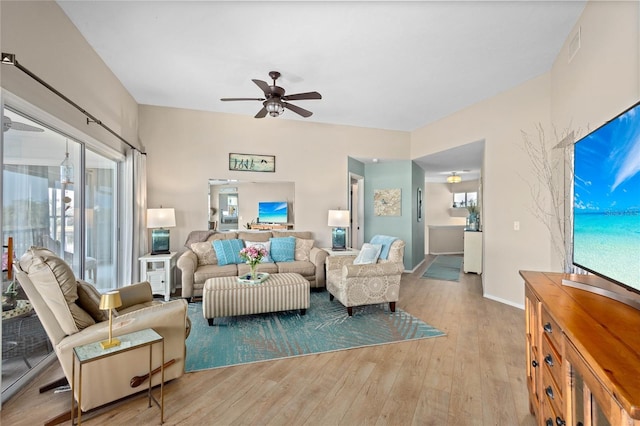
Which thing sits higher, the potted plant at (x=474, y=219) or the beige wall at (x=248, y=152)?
the beige wall at (x=248, y=152)

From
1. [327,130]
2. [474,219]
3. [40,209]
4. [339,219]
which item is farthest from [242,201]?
[474,219]

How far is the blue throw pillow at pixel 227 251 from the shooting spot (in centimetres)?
438

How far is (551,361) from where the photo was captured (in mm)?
1381

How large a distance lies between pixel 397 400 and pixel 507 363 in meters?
1.16

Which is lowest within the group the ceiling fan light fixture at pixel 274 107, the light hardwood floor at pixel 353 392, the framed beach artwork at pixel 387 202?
the light hardwood floor at pixel 353 392

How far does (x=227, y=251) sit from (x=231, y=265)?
25 cm

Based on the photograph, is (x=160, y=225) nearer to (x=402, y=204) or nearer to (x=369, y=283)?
(x=369, y=283)

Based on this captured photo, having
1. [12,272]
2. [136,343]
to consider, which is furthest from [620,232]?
[12,272]

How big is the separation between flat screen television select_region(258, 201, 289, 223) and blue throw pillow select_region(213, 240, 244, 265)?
881 mm

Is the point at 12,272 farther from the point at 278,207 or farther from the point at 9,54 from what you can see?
the point at 278,207

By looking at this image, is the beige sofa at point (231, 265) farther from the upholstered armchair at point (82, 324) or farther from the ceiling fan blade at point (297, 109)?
the ceiling fan blade at point (297, 109)

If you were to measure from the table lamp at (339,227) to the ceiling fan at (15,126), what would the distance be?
384 cm

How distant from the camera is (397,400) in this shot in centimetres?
199

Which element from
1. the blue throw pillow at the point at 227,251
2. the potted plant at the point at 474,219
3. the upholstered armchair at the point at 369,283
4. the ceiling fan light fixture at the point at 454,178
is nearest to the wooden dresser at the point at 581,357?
the upholstered armchair at the point at 369,283
